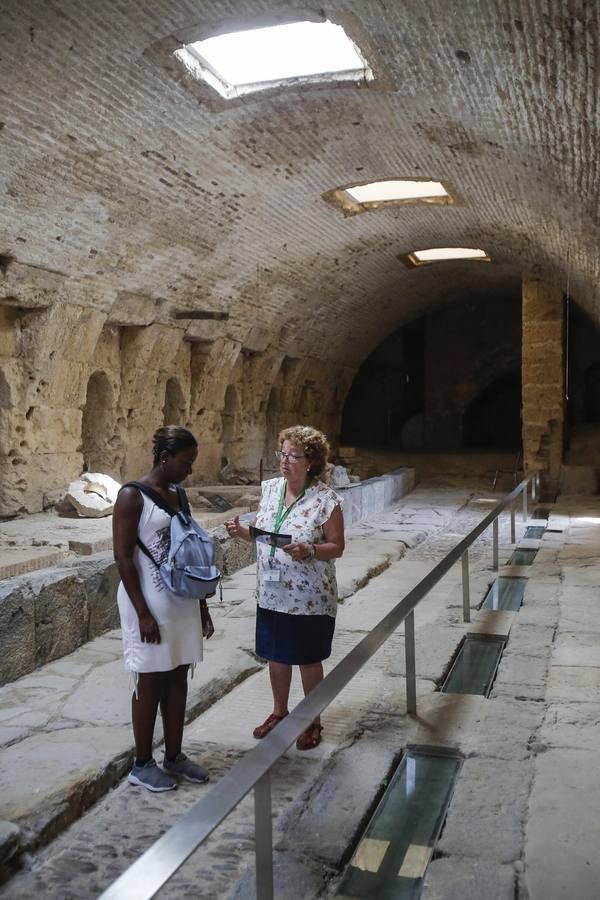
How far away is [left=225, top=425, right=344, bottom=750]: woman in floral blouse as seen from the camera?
11.9ft

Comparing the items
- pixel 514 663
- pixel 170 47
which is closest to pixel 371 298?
pixel 170 47

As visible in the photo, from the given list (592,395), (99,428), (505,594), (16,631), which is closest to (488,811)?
(16,631)

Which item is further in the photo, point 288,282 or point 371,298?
point 371,298

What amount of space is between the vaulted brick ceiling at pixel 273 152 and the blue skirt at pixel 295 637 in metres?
3.85

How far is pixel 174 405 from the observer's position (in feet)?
46.4

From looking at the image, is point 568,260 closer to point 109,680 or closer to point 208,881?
point 109,680

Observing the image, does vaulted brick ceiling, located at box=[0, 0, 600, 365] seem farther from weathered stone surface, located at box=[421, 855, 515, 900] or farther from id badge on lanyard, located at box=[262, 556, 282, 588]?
weathered stone surface, located at box=[421, 855, 515, 900]

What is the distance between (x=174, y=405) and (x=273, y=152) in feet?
20.9

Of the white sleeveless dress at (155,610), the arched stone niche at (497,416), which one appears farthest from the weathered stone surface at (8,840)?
the arched stone niche at (497,416)

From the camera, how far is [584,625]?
584cm

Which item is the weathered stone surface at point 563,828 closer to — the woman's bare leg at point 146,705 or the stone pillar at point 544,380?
the woman's bare leg at point 146,705

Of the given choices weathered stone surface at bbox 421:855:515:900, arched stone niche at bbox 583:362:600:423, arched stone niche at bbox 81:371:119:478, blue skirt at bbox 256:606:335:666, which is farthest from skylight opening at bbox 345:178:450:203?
arched stone niche at bbox 583:362:600:423

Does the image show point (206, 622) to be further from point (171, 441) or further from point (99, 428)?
point (99, 428)

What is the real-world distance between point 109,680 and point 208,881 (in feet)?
6.89
